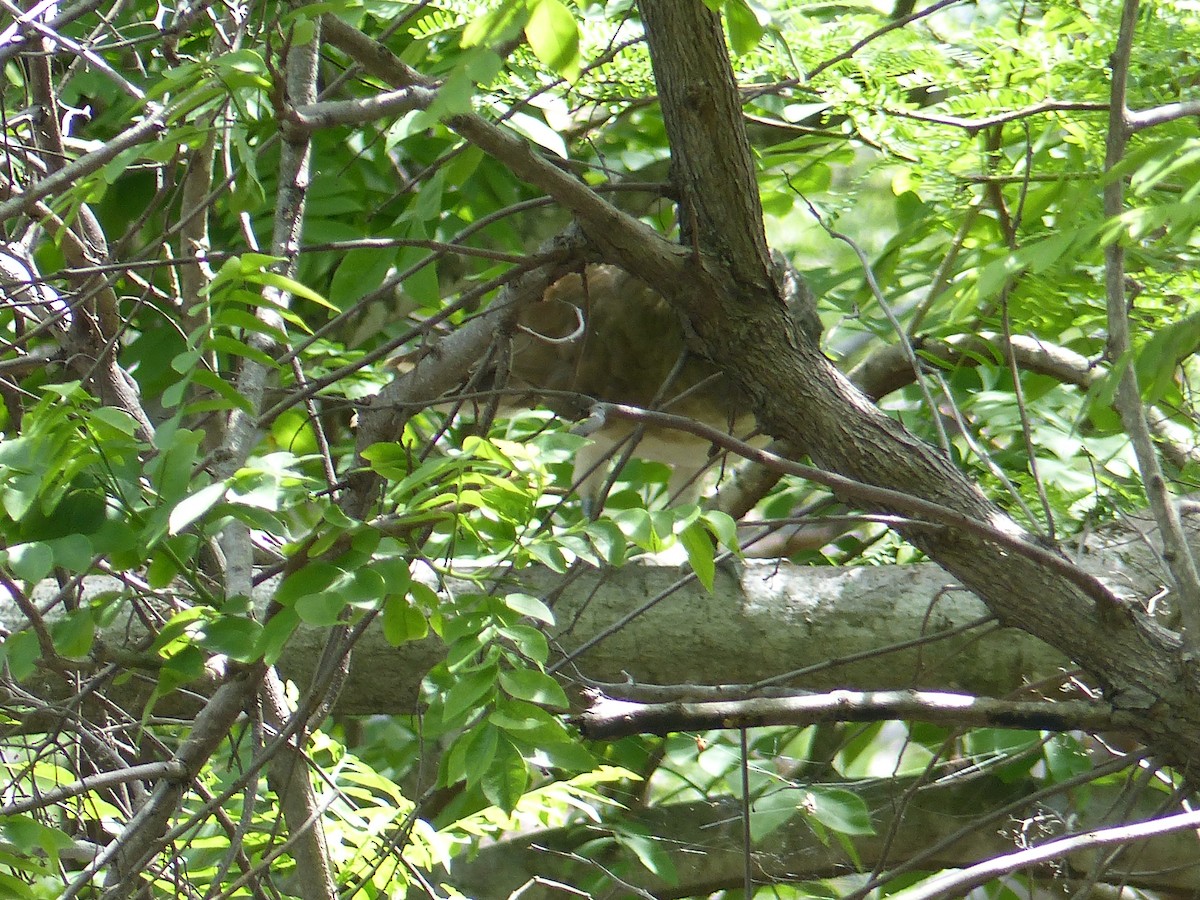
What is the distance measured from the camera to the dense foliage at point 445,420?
1114 mm

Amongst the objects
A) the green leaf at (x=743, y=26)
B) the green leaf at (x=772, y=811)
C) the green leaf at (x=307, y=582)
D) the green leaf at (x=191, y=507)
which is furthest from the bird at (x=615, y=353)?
the green leaf at (x=191, y=507)

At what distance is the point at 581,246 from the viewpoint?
160 cm

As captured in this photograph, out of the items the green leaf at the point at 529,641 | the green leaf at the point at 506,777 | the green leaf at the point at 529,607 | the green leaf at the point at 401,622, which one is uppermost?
the green leaf at the point at 529,607

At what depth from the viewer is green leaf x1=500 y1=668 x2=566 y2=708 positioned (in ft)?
3.43

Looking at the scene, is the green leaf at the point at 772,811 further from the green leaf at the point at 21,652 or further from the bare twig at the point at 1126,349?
the green leaf at the point at 21,652

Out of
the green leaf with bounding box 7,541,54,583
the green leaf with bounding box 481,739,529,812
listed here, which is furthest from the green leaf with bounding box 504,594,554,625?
the green leaf with bounding box 7,541,54,583

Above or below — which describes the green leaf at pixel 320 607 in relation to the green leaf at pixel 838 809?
above

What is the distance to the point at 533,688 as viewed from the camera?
1055mm

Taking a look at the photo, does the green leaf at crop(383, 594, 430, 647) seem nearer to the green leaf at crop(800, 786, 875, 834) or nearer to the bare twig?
the bare twig

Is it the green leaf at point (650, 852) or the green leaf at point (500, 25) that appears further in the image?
the green leaf at point (650, 852)

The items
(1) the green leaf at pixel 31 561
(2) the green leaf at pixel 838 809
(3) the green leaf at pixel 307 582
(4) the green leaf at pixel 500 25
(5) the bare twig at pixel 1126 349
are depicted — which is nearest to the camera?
(4) the green leaf at pixel 500 25

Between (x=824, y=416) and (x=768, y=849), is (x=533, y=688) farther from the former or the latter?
(x=768, y=849)

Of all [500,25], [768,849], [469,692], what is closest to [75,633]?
[469,692]

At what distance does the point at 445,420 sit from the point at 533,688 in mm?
798
